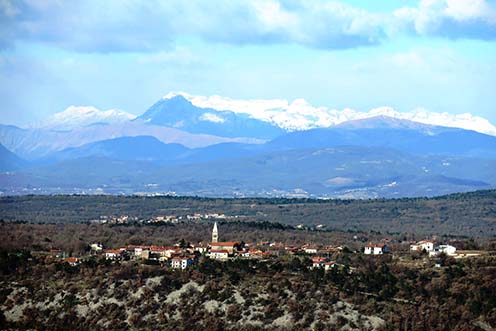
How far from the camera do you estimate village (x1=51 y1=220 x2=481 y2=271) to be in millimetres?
73312

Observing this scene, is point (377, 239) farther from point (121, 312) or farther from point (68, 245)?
point (121, 312)

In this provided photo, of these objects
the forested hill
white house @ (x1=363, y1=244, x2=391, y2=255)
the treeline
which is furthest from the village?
the forested hill

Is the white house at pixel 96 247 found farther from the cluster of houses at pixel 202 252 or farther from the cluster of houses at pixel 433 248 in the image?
the cluster of houses at pixel 433 248

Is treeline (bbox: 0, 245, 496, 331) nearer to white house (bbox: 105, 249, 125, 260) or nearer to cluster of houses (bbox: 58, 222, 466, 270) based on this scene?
cluster of houses (bbox: 58, 222, 466, 270)

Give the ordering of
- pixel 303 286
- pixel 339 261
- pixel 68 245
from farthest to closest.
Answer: pixel 68 245
pixel 339 261
pixel 303 286

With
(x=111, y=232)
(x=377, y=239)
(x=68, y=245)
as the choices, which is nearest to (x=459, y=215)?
(x=377, y=239)

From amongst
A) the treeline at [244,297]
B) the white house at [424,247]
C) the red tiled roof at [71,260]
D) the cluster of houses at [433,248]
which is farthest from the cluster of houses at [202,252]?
the cluster of houses at [433,248]

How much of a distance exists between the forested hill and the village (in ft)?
111

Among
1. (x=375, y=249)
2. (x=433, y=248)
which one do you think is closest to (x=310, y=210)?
(x=433, y=248)

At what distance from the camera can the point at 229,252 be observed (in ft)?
259

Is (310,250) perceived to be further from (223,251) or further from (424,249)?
(424,249)

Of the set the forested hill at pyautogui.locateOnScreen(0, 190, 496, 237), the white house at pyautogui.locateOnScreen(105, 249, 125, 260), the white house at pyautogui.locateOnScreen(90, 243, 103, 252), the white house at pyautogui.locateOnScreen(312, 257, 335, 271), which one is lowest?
the white house at pyautogui.locateOnScreen(312, 257, 335, 271)

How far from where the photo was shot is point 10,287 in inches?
2630

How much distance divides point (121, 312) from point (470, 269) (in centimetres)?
1908
